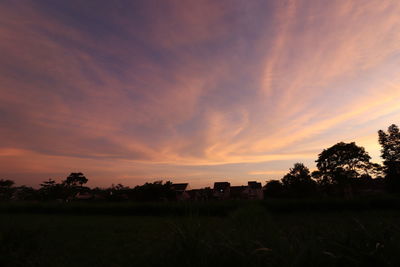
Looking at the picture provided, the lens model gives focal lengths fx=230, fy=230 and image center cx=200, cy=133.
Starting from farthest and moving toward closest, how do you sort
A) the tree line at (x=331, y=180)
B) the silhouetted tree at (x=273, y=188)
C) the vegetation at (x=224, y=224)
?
the silhouetted tree at (x=273, y=188) < the tree line at (x=331, y=180) < the vegetation at (x=224, y=224)

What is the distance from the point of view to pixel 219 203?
2184 cm

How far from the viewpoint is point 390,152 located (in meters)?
43.6

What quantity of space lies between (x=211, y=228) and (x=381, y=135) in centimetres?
5494

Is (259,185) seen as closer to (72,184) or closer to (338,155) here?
(338,155)

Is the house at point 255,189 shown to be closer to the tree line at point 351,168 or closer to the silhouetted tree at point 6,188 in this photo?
the tree line at point 351,168

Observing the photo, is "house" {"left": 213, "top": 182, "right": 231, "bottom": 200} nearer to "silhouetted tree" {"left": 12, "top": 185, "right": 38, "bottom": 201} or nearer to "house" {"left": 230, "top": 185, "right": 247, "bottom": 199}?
"house" {"left": 230, "top": 185, "right": 247, "bottom": 199}

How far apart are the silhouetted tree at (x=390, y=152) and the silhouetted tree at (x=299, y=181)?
45.6ft

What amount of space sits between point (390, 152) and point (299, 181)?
1783cm

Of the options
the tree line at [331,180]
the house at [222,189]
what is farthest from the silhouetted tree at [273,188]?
the house at [222,189]

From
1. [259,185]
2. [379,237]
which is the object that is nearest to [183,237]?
[379,237]

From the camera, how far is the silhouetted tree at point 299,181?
5070 cm

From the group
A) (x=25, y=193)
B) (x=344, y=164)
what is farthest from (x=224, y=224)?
(x=25, y=193)

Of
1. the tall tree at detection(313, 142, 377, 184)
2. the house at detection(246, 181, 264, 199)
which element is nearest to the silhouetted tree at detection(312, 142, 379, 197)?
the tall tree at detection(313, 142, 377, 184)

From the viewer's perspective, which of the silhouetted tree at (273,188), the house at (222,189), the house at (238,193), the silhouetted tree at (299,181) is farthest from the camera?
the house at (222,189)
